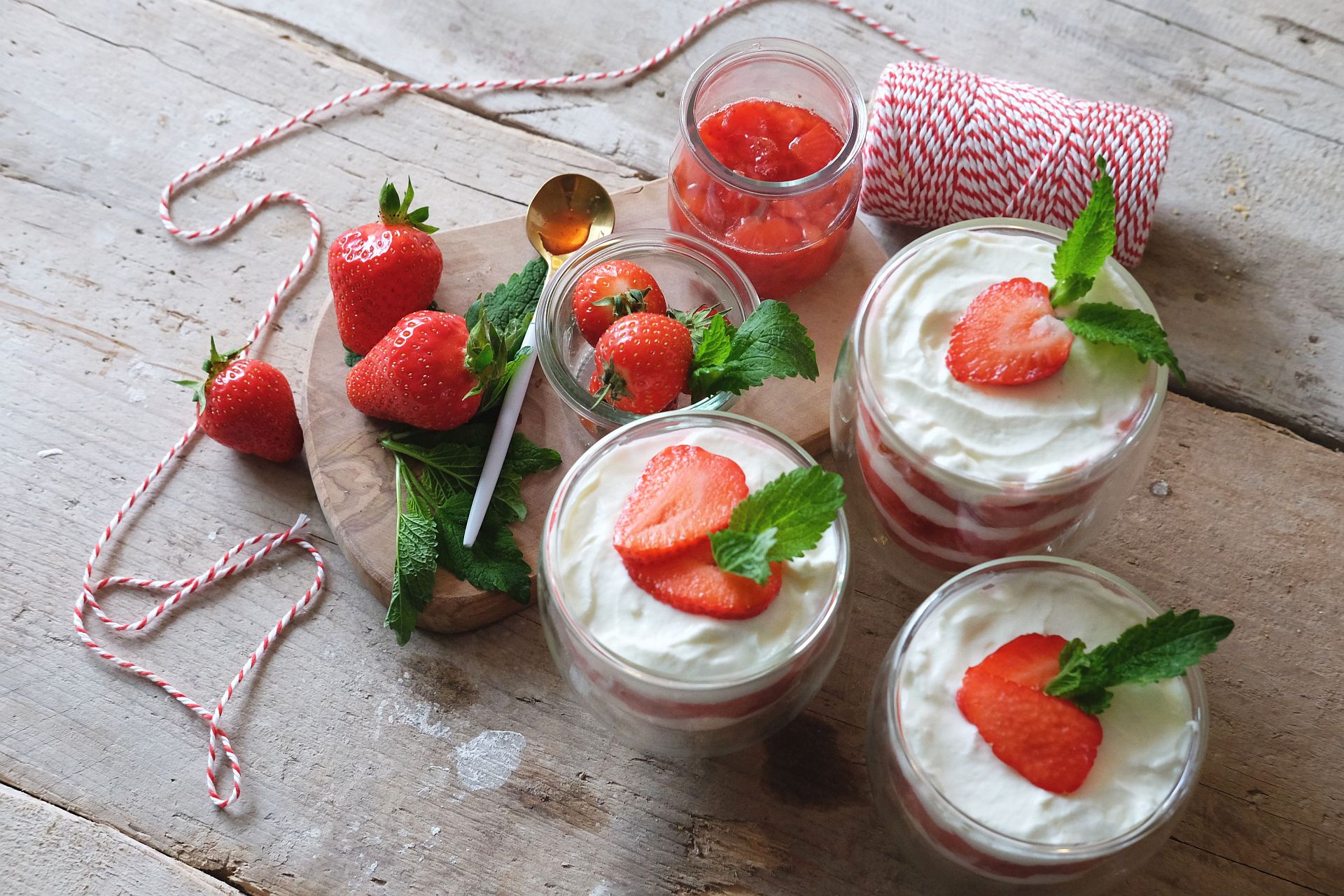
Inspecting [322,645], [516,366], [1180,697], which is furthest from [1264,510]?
[322,645]

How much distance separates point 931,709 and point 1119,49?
4.04ft

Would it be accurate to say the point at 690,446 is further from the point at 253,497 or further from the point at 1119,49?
the point at 1119,49

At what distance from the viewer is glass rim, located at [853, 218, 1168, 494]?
118cm

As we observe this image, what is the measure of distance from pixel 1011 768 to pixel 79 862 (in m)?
1.16

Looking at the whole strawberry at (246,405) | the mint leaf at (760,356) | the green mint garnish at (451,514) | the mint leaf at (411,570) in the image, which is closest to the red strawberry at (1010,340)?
the mint leaf at (760,356)

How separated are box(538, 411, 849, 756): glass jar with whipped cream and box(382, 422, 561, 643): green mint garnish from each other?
5.7 inches

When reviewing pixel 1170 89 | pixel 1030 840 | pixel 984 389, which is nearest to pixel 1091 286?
pixel 984 389

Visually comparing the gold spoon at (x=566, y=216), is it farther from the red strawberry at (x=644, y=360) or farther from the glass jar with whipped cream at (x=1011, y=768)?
the glass jar with whipped cream at (x=1011, y=768)

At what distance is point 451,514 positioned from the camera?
1.43 meters

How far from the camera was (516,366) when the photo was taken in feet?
4.86

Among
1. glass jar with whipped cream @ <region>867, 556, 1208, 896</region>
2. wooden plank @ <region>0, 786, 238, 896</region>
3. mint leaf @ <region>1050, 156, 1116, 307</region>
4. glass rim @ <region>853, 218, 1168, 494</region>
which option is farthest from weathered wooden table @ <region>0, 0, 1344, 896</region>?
mint leaf @ <region>1050, 156, 1116, 307</region>

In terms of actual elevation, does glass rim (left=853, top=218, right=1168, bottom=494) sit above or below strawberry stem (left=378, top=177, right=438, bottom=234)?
above

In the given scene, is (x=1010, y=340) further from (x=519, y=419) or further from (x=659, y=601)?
(x=519, y=419)

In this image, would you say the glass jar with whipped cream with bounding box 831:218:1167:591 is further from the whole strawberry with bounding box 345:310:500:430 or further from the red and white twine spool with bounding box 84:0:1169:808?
the whole strawberry with bounding box 345:310:500:430
